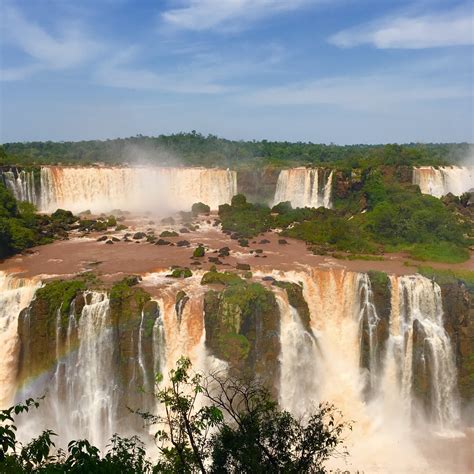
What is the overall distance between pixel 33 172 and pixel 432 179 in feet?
101

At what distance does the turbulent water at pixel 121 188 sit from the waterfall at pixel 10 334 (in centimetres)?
1907

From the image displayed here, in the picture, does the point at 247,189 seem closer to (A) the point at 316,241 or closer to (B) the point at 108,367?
(A) the point at 316,241

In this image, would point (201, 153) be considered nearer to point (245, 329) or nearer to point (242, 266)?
point (242, 266)

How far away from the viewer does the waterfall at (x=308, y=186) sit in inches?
1553

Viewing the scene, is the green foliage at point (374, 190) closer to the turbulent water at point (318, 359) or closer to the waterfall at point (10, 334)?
the turbulent water at point (318, 359)

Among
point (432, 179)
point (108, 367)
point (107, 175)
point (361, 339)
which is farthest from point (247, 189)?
point (108, 367)

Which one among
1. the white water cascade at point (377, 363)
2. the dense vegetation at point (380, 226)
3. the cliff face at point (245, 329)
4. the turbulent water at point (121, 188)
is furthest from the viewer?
the turbulent water at point (121, 188)

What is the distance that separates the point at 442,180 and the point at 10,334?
112ft

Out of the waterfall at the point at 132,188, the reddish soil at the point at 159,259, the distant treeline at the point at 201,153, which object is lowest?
the reddish soil at the point at 159,259

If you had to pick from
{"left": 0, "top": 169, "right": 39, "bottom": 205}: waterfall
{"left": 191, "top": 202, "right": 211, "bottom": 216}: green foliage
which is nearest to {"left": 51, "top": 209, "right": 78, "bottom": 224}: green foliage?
{"left": 0, "top": 169, "right": 39, "bottom": 205}: waterfall

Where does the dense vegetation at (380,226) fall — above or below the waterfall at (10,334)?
above

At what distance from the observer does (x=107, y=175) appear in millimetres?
39094

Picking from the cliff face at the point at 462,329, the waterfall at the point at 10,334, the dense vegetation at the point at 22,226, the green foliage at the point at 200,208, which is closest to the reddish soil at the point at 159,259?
the dense vegetation at the point at 22,226

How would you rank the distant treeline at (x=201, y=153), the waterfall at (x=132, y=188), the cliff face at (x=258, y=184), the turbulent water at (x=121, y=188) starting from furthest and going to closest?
the distant treeline at (x=201, y=153) → the cliff face at (x=258, y=184) → the waterfall at (x=132, y=188) → the turbulent water at (x=121, y=188)
